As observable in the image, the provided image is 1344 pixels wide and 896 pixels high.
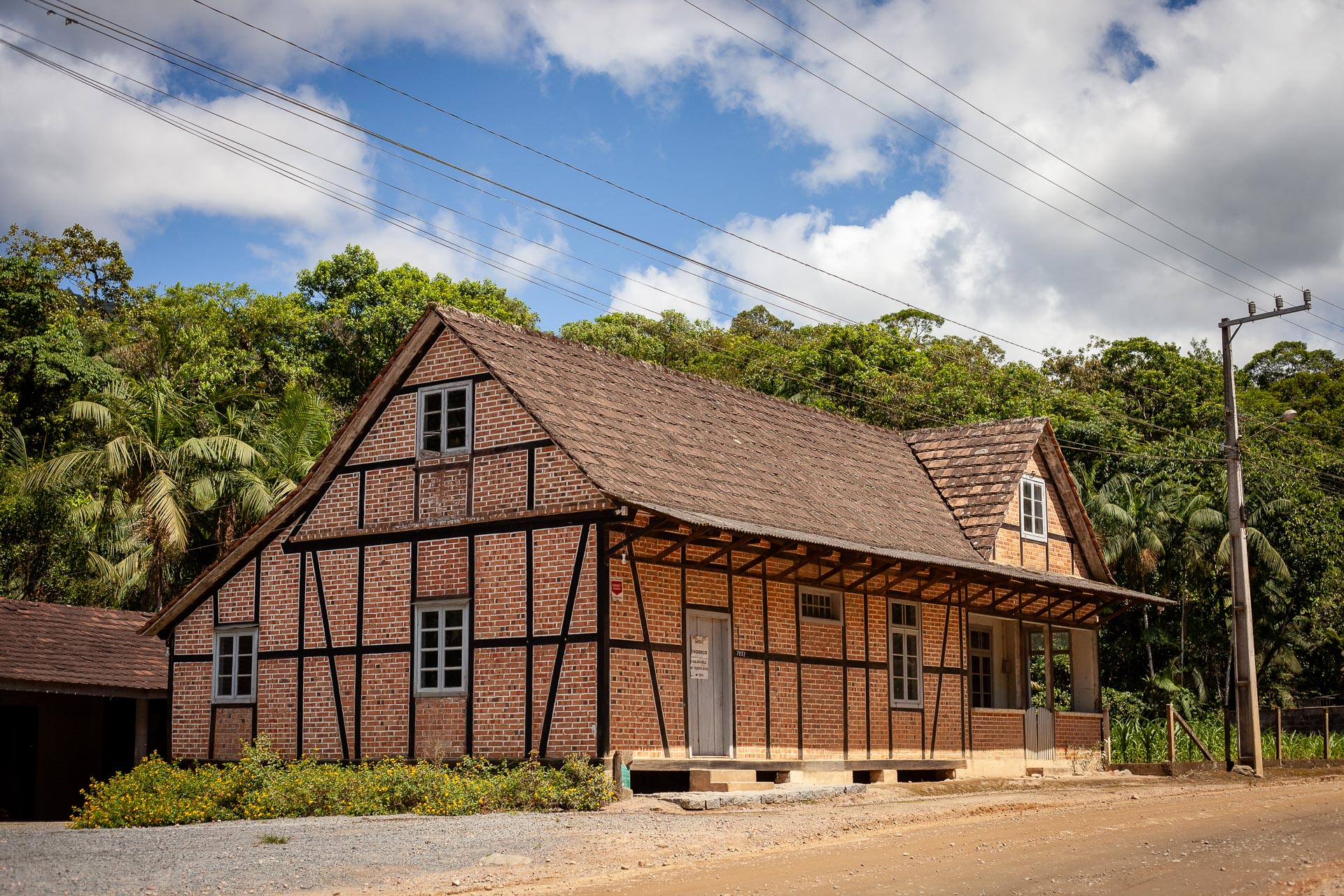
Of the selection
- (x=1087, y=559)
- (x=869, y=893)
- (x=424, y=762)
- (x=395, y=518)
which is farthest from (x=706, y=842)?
(x=1087, y=559)

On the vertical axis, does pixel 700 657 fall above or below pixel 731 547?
below

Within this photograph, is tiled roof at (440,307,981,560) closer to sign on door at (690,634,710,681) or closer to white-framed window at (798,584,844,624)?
white-framed window at (798,584,844,624)

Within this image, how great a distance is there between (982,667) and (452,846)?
592 inches

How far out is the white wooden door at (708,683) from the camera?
1862 centimetres

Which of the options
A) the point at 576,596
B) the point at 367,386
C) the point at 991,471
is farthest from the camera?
the point at 367,386

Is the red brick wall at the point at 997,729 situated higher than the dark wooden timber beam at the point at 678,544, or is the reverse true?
the dark wooden timber beam at the point at 678,544

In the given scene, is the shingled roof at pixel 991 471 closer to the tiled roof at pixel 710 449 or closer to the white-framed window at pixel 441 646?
the tiled roof at pixel 710 449

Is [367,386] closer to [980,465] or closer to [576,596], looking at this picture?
[980,465]

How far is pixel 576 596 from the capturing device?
17.7 metres

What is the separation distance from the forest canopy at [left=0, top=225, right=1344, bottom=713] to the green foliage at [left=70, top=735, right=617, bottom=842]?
11.0 m

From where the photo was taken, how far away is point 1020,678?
25.7 m

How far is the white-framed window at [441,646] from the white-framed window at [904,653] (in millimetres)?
7059

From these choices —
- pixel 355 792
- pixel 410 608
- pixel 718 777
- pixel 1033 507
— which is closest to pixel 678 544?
pixel 718 777

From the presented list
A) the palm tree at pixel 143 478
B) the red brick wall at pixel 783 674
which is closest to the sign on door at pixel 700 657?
the red brick wall at pixel 783 674
